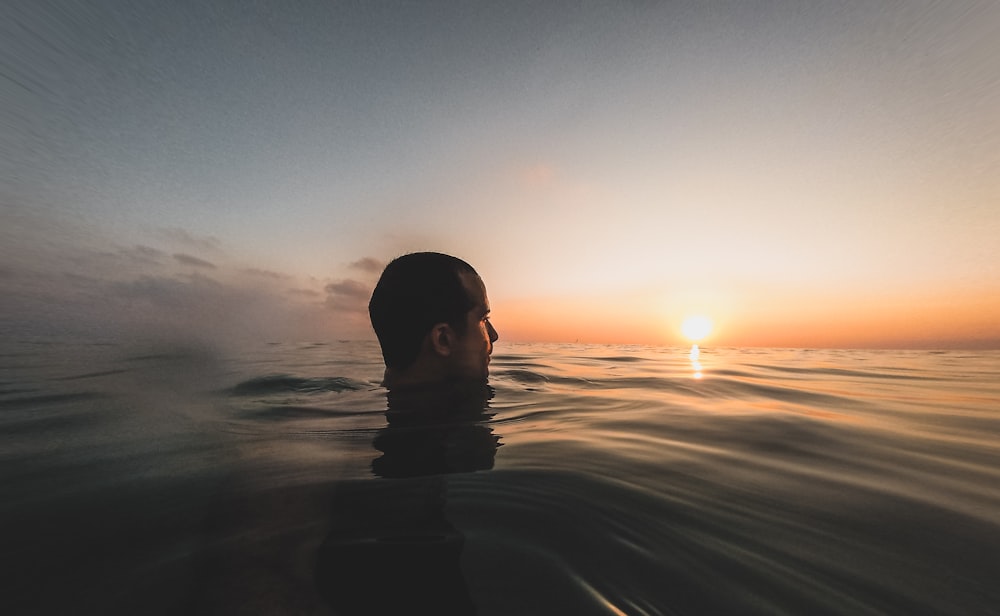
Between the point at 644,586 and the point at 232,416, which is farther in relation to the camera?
the point at 232,416

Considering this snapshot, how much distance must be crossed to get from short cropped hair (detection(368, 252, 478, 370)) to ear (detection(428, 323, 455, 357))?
0.05m

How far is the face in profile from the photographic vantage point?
3729 millimetres

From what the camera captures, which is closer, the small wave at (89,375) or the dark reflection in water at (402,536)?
the dark reflection in water at (402,536)

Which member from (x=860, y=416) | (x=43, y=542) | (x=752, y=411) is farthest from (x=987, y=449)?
(x=43, y=542)

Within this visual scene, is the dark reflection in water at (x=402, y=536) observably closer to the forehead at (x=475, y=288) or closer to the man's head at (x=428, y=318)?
the man's head at (x=428, y=318)

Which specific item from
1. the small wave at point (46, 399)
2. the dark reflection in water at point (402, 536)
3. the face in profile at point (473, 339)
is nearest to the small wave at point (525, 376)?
the face in profile at point (473, 339)

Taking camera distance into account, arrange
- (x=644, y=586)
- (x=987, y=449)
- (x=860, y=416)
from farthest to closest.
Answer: (x=860, y=416), (x=987, y=449), (x=644, y=586)

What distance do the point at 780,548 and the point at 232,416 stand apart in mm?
4228

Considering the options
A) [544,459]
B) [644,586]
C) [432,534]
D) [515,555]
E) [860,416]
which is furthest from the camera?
[860,416]

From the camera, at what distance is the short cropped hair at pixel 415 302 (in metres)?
3.59

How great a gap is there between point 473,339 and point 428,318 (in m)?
0.51

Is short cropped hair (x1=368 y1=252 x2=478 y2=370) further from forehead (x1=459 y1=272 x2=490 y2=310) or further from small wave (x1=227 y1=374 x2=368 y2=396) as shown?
small wave (x1=227 y1=374 x2=368 y2=396)

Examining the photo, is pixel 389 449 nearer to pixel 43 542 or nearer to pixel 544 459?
pixel 544 459

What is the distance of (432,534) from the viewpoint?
1.38 metres
